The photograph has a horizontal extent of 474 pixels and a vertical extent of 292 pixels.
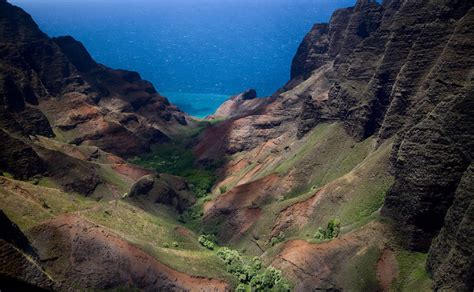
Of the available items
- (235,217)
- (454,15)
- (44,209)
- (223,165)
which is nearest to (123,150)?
(223,165)

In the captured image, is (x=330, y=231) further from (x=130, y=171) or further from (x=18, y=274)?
(x=130, y=171)

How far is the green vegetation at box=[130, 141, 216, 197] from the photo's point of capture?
113819 mm

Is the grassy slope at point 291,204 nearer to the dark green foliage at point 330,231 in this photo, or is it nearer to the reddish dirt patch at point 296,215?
the reddish dirt patch at point 296,215

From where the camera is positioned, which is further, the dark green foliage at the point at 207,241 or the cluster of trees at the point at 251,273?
the dark green foliage at the point at 207,241

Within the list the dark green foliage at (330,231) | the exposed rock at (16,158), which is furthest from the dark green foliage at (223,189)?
the dark green foliage at (330,231)

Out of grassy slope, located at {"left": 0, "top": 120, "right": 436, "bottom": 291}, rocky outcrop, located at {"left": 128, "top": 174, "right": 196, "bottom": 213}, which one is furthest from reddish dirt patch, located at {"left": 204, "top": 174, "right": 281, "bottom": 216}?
rocky outcrop, located at {"left": 128, "top": 174, "right": 196, "bottom": 213}

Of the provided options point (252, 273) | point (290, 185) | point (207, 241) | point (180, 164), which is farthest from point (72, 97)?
point (252, 273)

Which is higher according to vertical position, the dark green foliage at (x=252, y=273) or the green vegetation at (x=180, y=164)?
the green vegetation at (x=180, y=164)

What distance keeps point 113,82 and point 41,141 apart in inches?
2814

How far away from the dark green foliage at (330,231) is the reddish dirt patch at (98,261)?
13819 mm

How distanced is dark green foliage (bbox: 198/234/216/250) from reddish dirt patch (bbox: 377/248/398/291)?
3191 cm

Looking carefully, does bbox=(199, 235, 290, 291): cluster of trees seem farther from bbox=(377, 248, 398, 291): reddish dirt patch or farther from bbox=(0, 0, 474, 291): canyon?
bbox=(377, 248, 398, 291): reddish dirt patch

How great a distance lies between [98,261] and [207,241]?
90.5 feet

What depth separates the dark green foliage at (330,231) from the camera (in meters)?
60.3
